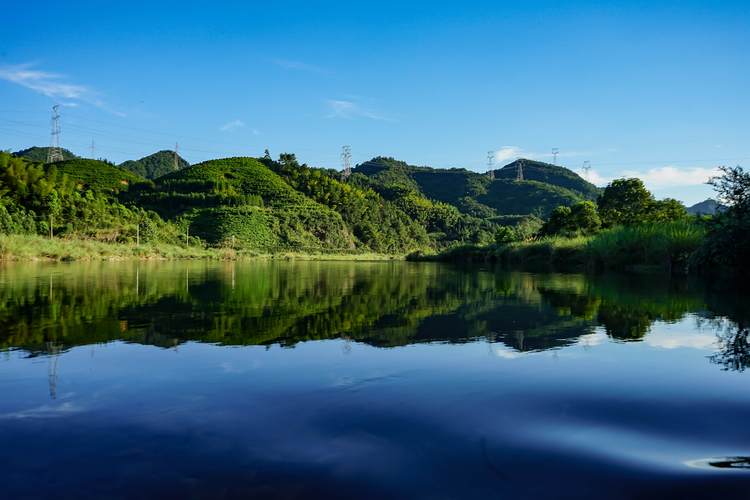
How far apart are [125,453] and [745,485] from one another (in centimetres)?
273

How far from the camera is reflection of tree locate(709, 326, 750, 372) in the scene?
4.40 metres

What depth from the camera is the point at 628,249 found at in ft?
75.9

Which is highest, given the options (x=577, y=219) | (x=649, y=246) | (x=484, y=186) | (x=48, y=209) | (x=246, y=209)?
(x=484, y=186)

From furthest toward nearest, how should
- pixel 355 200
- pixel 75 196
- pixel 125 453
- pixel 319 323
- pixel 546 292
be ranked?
pixel 355 200 → pixel 75 196 → pixel 546 292 → pixel 319 323 → pixel 125 453

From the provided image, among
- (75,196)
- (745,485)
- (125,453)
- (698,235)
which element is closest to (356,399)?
(125,453)

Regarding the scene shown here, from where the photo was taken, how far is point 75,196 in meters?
54.8

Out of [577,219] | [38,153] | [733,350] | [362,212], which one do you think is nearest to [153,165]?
[38,153]

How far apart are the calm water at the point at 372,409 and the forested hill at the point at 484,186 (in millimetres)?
128388

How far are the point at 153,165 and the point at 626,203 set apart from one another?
161612 mm

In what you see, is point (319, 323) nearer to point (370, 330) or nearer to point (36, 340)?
point (370, 330)

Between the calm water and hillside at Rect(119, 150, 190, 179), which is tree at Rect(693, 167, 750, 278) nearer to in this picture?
the calm water

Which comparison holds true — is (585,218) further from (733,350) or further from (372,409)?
(372,409)

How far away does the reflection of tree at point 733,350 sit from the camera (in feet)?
14.4

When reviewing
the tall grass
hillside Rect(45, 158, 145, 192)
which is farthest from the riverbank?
hillside Rect(45, 158, 145, 192)
